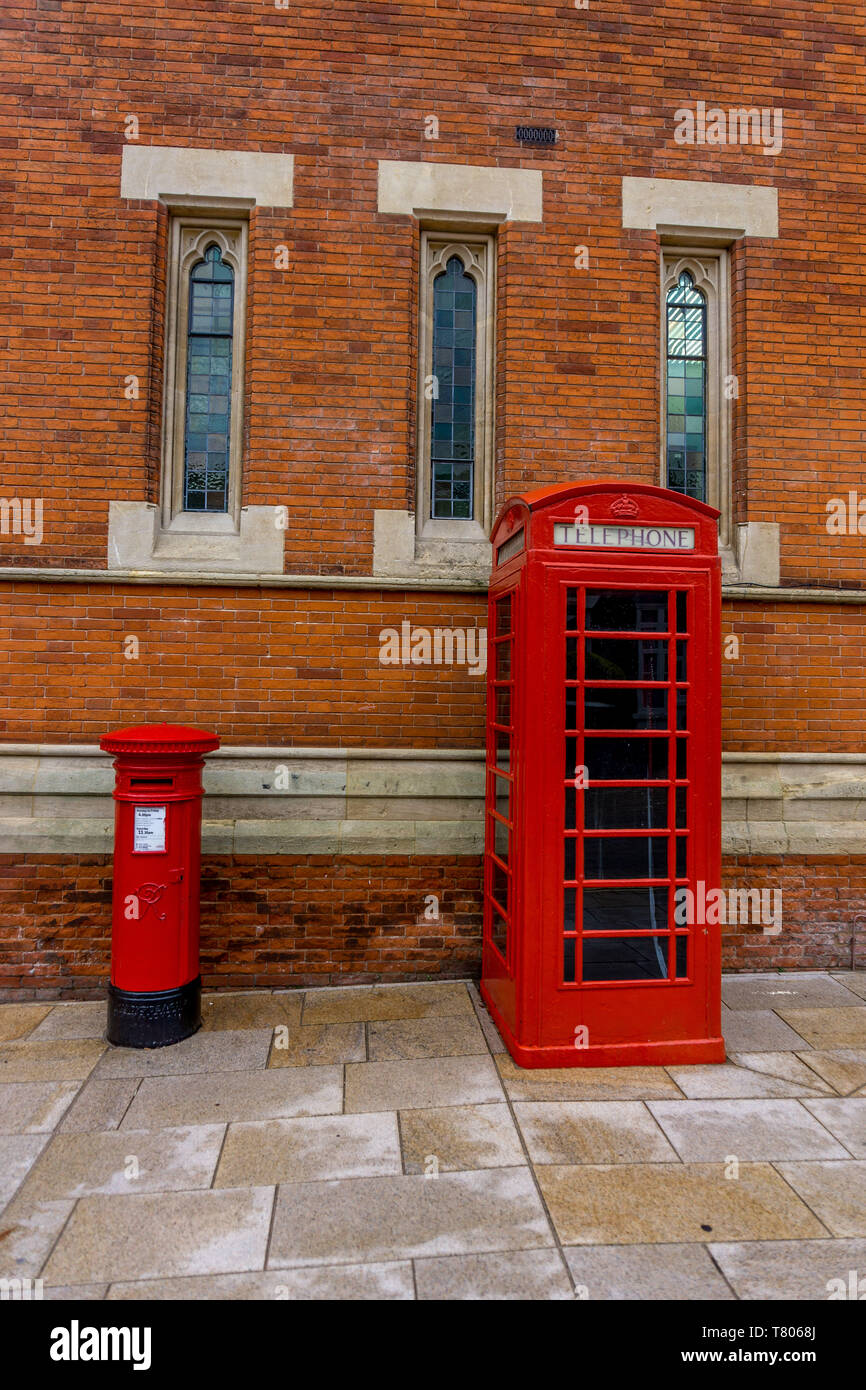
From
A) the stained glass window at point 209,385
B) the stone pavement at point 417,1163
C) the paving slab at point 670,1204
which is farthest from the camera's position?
the stained glass window at point 209,385

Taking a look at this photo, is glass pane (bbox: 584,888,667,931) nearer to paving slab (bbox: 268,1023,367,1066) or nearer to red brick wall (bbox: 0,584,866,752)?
paving slab (bbox: 268,1023,367,1066)

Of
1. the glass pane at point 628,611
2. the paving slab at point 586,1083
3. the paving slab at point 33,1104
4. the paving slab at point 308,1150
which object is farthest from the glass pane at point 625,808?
the paving slab at point 33,1104

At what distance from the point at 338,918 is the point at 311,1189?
2.21 metres

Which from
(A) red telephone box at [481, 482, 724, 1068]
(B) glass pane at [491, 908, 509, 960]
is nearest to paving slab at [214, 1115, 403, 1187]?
(A) red telephone box at [481, 482, 724, 1068]

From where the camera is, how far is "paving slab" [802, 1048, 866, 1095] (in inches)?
156

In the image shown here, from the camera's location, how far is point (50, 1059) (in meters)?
4.25

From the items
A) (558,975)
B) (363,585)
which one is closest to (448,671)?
(363,585)

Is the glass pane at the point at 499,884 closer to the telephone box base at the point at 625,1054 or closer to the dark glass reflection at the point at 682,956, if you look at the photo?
the telephone box base at the point at 625,1054

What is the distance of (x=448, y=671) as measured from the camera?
213 inches

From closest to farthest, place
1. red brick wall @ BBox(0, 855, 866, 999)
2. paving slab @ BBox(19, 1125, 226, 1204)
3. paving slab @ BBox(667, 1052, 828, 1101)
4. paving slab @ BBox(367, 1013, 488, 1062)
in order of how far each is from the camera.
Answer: paving slab @ BBox(19, 1125, 226, 1204) → paving slab @ BBox(667, 1052, 828, 1101) → paving slab @ BBox(367, 1013, 488, 1062) → red brick wall @ BBox(0, 855, 866, 999)

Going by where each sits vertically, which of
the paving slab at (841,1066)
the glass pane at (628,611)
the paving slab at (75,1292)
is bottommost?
the paving slab at (75,1292)

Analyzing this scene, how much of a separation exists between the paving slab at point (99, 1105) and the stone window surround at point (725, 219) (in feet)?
16.4

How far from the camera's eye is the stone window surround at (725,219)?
5.63 meters

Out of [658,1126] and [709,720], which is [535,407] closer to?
[709,720]
